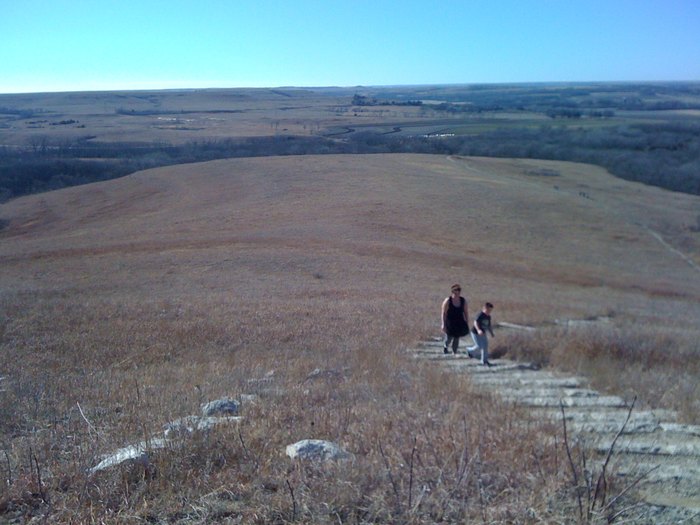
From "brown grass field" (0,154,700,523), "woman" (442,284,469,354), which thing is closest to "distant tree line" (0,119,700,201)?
"brown grass field" (0,154,700,523)

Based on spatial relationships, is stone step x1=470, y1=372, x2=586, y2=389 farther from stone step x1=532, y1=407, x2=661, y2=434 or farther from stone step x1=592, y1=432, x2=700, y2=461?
stone step x1=592, y1=432, x2=700, y2=461

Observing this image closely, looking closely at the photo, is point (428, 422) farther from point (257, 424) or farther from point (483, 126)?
point (483, 126)

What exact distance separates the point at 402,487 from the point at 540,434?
1689mm

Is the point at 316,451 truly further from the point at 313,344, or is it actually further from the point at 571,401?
the point at 313,344

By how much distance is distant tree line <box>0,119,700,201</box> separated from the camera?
2387 inches

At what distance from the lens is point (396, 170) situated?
56719 millimetres

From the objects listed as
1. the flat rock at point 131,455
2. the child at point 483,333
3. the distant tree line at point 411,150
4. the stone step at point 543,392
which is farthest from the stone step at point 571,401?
the distant tree line at point 411,150

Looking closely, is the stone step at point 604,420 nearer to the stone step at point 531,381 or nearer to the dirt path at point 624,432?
the dirt path at point 624,432

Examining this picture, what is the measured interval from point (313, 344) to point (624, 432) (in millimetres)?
7137

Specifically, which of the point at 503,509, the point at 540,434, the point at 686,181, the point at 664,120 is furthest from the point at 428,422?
the point at 664,120

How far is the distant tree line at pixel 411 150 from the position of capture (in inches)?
2387

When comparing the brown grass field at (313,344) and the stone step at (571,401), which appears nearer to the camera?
the brown grass field at (313,344)

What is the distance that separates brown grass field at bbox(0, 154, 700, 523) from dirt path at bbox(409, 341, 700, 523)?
505mm

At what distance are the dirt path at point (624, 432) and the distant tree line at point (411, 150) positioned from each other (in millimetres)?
56221
